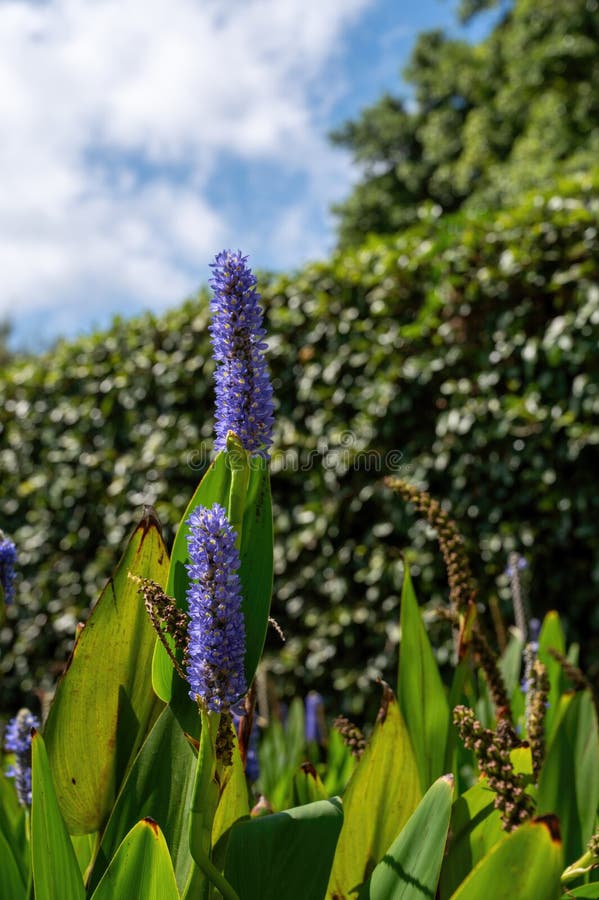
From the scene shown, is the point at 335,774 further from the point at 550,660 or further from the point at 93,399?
the point at 93,399

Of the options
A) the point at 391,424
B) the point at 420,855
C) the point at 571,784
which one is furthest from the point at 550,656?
the point at 391,424

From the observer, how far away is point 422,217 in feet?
14.9

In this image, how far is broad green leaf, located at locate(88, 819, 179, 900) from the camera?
31.2 inches

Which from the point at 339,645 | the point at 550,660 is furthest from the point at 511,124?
the point at 550,660

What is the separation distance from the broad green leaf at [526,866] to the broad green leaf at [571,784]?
42cm

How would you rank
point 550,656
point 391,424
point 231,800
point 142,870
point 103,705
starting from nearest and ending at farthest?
point 142,870 < point 231,800 < point 103,705 < point 550,656 < point 391,424

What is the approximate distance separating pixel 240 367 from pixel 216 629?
30 cm

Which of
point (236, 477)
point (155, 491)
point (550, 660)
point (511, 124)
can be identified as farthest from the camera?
point (511, 124)

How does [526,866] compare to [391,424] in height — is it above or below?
below

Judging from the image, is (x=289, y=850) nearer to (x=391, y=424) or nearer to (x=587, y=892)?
(x=587, y=892)

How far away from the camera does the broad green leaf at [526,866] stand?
2.32ft

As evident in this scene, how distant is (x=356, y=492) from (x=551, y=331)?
1.30 m

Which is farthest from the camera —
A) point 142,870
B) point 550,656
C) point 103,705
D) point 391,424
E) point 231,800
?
point 391,424

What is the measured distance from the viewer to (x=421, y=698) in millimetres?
1192
